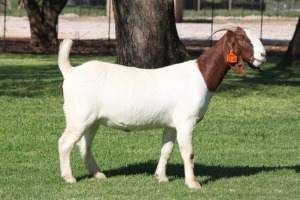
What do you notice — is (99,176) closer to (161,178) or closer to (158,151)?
(161,178)

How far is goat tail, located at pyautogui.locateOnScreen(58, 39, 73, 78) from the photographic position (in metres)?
10.0

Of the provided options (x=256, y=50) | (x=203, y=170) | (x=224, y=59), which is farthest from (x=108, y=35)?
(x=256, y=50)

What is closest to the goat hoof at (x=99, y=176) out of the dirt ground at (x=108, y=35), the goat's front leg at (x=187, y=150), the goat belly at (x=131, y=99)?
the goat belly at (x=131, y=99)

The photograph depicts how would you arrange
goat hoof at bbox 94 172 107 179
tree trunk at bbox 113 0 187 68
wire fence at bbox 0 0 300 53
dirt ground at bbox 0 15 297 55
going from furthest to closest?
wire fence at bbox 0 0 300 53
dirt ground at bbox 0 15 297 55
tree trunk at bbox 113 0 187 68
goat hoof at bbox 94 172 107 179

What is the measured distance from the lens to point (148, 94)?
389 inches

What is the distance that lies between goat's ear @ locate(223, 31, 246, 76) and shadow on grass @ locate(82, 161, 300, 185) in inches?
52.6

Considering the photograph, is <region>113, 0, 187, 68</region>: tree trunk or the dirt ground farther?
the dirt ground

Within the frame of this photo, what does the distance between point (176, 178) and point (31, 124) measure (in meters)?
4.81

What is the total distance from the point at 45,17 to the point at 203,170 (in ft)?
73.6

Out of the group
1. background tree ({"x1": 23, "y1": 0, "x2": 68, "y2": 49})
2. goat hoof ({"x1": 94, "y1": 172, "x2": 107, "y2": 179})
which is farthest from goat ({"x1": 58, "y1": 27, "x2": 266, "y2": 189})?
background tree ({"x1": 23, "y1": 0, "x2": 68, "y2": 49})

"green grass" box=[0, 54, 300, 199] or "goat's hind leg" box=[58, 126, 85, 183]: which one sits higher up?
"goat's hind leg" box=[58, 126, 85, 183]

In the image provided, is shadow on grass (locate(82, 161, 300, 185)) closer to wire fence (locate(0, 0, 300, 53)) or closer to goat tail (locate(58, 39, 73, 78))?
goat tail (locate(58, 39, 73, 78))

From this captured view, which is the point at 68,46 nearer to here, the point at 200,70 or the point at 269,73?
the point at 200,70

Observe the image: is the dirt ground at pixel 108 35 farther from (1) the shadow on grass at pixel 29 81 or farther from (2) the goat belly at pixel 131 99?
(2) the goat belly at pixel 131 99
